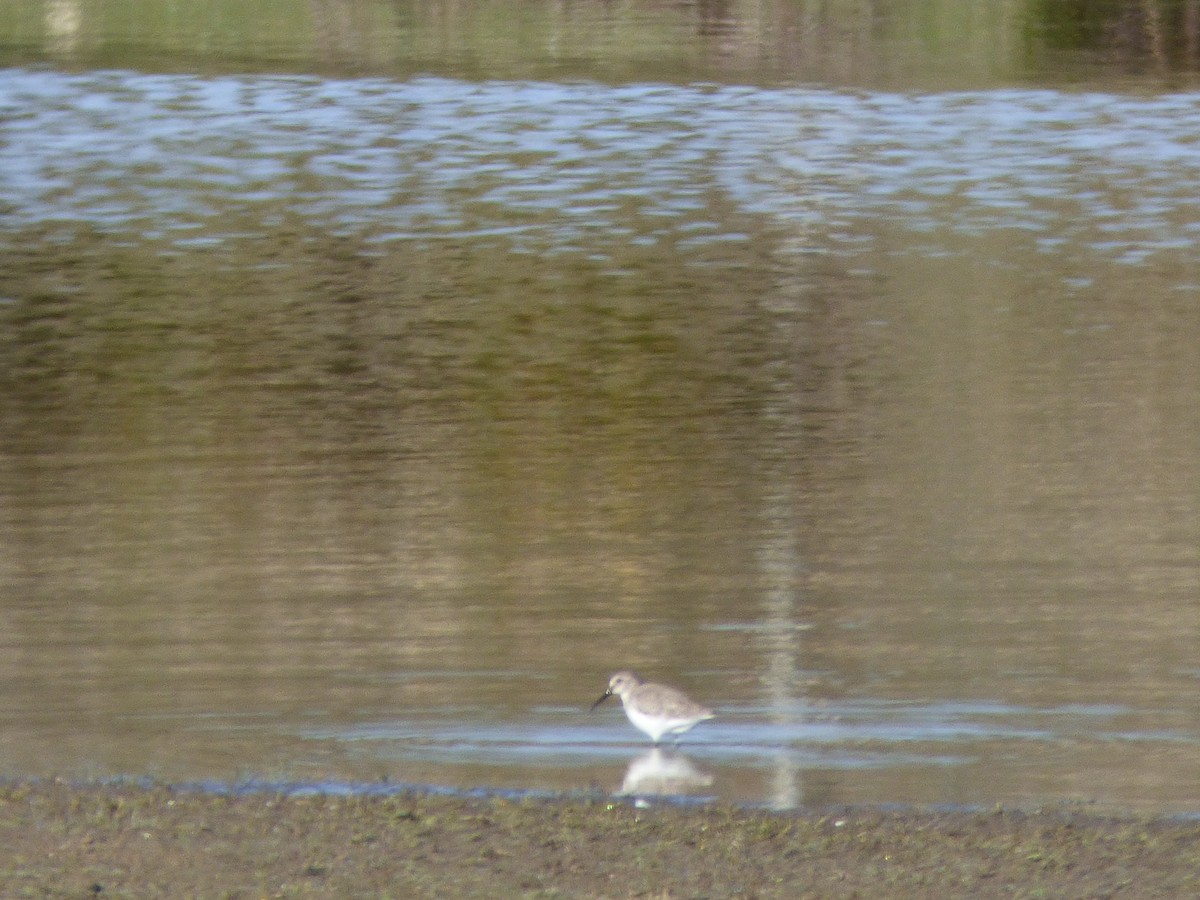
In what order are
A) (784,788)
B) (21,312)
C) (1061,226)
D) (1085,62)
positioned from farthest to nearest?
(1085,62) < (1061,226) < (21,312) < (784,788)

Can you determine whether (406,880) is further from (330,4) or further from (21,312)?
(330,4)

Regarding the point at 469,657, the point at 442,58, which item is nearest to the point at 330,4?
the point at 442,58

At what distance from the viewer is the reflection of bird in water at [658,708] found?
7.95m

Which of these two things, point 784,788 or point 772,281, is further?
point 772,281

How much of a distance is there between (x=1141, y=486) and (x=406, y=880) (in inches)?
253

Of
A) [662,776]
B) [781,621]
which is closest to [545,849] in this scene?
[662,776]

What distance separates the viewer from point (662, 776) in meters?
7.91

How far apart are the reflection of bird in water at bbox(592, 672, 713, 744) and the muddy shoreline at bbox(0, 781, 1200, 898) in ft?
2.16

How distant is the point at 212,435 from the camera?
13.3m

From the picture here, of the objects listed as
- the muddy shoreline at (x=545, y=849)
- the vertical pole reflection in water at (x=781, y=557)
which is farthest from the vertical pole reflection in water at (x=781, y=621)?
the muddy shoreline at (x=545, y=849)

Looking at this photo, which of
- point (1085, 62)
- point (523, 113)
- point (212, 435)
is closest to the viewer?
point (212, 435)

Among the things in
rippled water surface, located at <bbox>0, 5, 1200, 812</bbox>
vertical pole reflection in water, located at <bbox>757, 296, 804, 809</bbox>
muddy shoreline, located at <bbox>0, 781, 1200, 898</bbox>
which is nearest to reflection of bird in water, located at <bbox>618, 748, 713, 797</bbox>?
rippled water surface, located at <bbox>0, 5, 1200, 812</bbox>

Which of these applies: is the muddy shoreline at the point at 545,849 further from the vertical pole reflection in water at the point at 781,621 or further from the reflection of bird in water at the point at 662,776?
the vertical pole reflection in water at the point at 781,621

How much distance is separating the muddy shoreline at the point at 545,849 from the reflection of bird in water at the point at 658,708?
658mm
